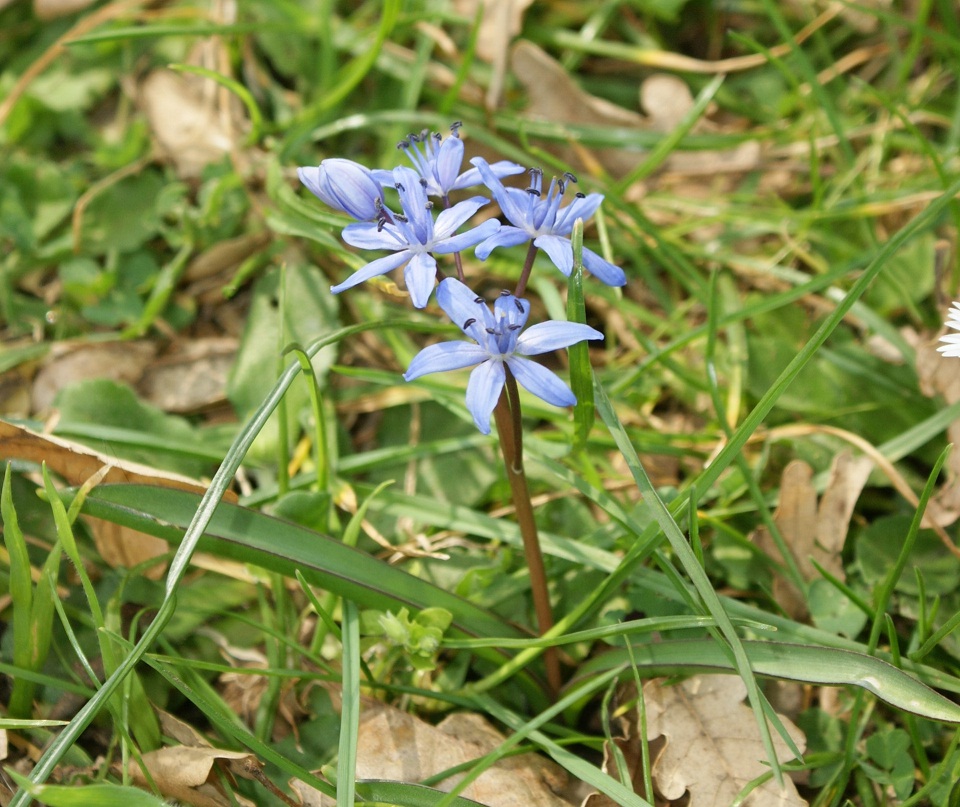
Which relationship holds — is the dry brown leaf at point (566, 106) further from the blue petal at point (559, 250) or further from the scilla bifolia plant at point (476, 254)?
the blue petal at point (559, 250)

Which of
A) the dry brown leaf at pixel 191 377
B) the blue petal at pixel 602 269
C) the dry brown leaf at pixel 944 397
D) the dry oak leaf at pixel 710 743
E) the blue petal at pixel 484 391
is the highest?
the blue petal at pixel 602 269

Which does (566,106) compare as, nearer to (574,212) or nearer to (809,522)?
(574,212)

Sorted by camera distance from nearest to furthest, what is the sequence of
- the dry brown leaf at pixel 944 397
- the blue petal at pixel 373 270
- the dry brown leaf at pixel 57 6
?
the blue petal at pixel 373 270, the dry brown leaf at pixel 944 397, the dry brown leaf at pixel 57 6

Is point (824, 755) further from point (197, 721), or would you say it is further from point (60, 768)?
point (60, 768)

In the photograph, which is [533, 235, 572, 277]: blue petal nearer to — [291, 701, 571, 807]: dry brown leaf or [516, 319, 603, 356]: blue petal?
[516, 319, 603, 356]: blue petal

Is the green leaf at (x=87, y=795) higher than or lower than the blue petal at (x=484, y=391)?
lower

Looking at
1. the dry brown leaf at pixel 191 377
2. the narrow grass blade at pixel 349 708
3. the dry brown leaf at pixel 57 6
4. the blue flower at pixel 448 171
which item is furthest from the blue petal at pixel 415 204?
the dry brown leaf at pixel 57 6
